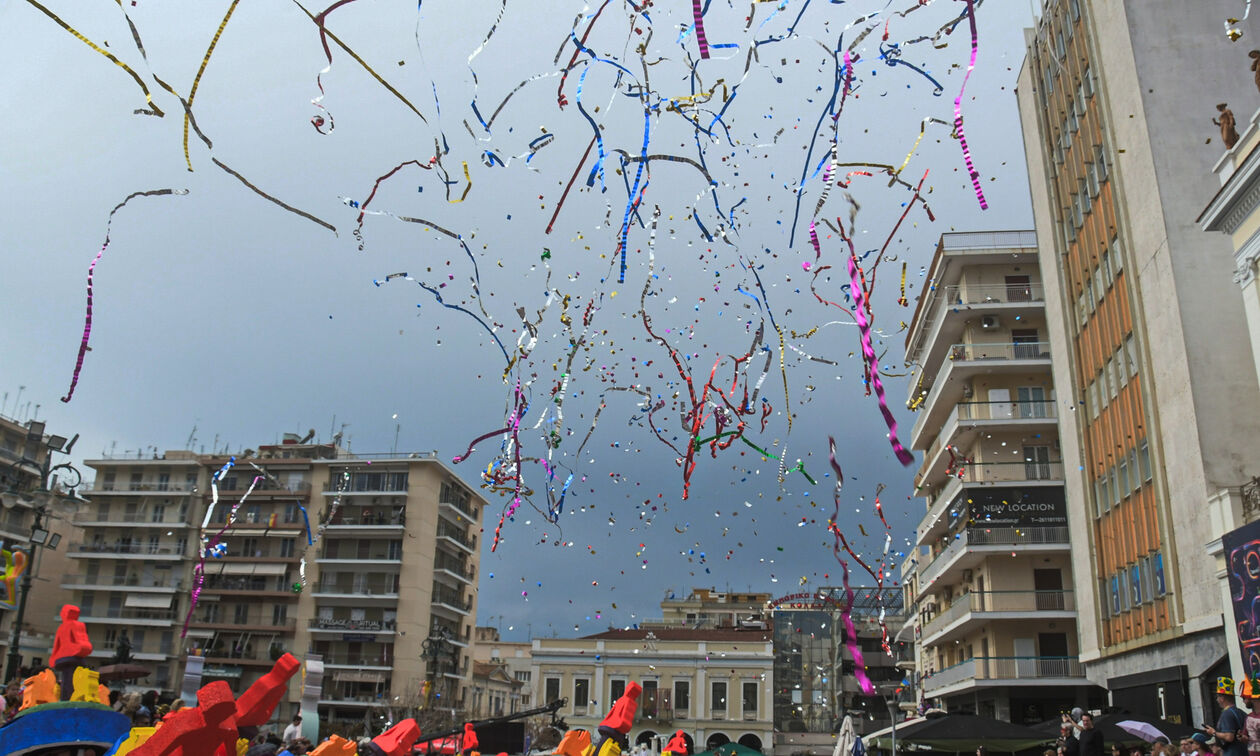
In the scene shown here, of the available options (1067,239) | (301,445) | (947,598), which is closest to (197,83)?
(1067,239)

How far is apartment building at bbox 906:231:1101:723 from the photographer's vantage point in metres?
32.7

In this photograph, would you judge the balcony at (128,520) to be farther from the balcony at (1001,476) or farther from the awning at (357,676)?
the balcony at (1001,476)

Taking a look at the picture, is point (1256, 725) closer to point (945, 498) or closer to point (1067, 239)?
point (1067, 239)

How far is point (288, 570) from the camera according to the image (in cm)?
6259

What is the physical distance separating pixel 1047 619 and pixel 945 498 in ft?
20.6

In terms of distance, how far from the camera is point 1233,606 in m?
16.8

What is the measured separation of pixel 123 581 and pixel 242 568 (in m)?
9.66

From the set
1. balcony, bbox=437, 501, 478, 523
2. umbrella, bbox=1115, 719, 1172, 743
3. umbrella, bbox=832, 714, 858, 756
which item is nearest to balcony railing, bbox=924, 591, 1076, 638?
umbrella, bbox=832, 714, 858, 756

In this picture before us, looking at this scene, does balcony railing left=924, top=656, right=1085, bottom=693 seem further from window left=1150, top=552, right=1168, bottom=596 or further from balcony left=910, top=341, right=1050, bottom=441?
window left=1150, top=552, right=1168, bottom=596

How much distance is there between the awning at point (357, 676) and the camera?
59.2 metres

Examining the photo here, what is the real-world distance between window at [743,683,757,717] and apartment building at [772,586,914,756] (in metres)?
2.74

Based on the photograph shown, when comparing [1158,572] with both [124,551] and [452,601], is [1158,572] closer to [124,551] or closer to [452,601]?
[452,601]

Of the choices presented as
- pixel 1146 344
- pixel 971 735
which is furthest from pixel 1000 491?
pixel 971 735

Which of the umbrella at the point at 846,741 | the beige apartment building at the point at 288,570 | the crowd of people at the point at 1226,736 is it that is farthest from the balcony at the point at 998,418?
the beige apartment building at the point at 288,570
